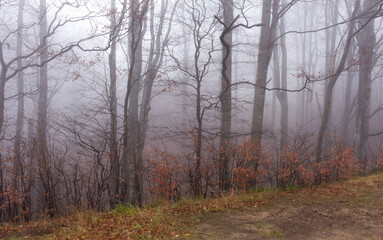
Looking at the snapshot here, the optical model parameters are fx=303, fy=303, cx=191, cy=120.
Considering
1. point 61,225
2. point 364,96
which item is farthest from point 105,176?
point 364,96

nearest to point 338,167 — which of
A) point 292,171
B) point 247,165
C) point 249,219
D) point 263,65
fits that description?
point 292,171

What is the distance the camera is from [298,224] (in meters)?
4.73

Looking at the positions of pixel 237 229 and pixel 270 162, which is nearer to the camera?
pixel 237 229

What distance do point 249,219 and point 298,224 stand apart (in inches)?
30.5

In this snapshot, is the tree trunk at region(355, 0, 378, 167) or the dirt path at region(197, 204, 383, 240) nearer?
the dirt path at region(197, 204, 383, 240)

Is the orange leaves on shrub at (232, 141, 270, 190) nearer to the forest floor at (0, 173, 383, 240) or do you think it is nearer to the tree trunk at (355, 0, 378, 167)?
the forest floor at (0, 173, 383, 240)

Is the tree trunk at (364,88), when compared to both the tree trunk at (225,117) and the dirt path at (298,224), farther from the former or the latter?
the dirt path at (298,224)

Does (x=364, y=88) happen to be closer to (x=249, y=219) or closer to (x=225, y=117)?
(x=225, y=117)

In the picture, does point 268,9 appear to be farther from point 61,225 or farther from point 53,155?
point 61,225

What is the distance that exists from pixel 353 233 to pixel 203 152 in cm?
406

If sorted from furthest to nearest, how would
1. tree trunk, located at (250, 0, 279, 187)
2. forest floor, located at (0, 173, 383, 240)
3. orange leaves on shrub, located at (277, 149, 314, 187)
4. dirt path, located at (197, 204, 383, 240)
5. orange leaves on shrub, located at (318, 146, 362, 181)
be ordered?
1. tree trunk, located at (250, 0, 279, 187)
2. orange leaves on shrub, located at (318, 146, 362, 181)
3. orange leaves on shrub, located at (277, 149, 314, 187)
4. forest floor, located at (0, 173, 383, 240)
5. dirt path, located at (197, 204, 383, 240)

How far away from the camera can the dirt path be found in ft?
14.0

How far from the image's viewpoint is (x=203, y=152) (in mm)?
7703

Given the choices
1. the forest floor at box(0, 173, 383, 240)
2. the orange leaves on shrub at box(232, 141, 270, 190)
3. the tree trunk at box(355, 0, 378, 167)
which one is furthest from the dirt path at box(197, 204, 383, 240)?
the tree trunk at box(355, 0, 378, 167)
